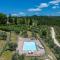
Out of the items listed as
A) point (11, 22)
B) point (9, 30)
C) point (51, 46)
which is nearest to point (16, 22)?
point (11, 22)

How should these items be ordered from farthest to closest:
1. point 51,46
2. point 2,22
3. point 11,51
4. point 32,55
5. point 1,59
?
point 2,22 < point 51,46 < point 11,51 < point 32,55 < point 1,59

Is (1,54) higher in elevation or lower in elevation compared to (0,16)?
lower

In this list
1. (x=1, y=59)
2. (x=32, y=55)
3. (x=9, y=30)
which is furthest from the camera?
(x=9, y=30)

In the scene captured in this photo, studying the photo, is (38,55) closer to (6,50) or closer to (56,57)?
(56,57)

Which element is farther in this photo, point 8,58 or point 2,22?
point 2,22

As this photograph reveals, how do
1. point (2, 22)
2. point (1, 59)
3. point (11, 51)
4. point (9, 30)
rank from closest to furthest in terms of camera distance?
1. point (1, 59)
2. point (11, 51)
3. point (9, 30)
4. point (2, 22)

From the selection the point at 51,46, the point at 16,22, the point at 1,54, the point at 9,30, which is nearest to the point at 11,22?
the point at 16,22

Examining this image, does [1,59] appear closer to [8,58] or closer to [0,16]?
[8,58]

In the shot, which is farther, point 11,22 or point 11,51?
point 11,22

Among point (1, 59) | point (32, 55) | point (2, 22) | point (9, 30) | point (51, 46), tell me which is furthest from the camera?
point (2, 22)
